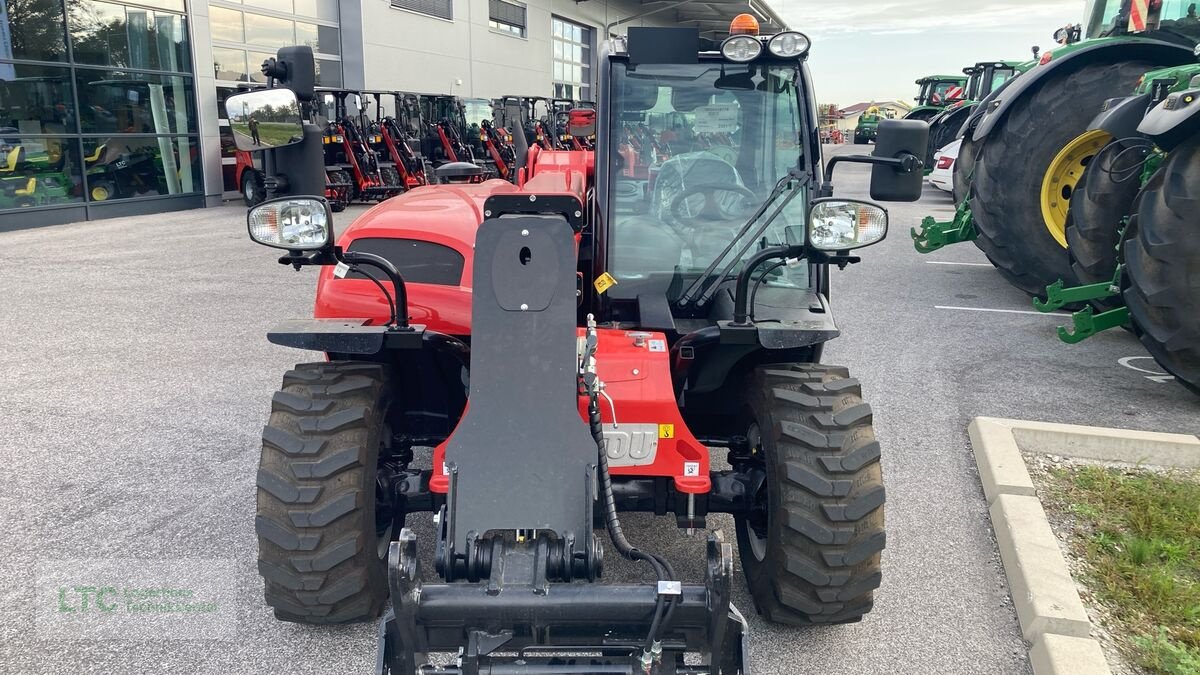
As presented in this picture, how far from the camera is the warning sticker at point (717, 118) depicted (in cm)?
360

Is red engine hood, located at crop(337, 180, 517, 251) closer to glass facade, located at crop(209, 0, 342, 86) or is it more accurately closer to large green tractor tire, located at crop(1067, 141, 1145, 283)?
large green tractor tire, located at crop(1067, 141, 1145, 283)

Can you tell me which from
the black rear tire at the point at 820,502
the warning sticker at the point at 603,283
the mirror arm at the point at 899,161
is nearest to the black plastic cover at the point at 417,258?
the warning sticker at the point at 603,283

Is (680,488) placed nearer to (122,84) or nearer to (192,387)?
(192,387)

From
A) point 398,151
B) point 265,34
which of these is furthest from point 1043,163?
point 265,34

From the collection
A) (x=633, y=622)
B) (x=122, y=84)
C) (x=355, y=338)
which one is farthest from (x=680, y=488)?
(x=122, y=84)

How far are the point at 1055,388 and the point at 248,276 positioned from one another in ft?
25.6

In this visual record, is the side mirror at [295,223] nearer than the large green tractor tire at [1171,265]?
→ Yes

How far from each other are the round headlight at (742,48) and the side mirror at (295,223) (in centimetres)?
164

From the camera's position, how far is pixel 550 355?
2504 millimetres

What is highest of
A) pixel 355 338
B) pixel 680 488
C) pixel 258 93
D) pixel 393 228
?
pixel 258 93

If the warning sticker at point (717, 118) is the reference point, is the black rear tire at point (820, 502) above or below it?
below

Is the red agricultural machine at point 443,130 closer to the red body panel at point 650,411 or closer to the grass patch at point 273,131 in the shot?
the grass patch at point 273,131

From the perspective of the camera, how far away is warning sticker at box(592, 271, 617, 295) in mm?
3455

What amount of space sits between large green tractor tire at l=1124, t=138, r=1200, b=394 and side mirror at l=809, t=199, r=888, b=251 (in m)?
2.88
